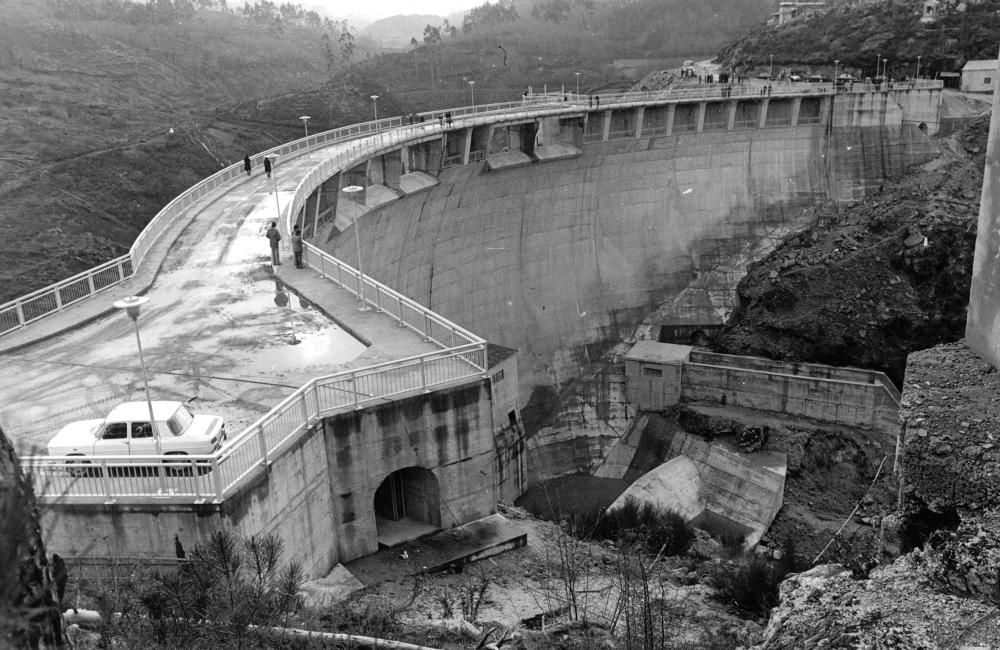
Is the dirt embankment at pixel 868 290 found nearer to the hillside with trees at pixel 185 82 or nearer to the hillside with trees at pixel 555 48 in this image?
the hillside with trees at pixel 185 82

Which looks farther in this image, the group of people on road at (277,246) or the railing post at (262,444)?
the group of people on road at (277,246)

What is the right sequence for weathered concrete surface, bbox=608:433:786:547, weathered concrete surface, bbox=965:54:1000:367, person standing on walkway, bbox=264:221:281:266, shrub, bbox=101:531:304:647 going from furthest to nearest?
1. weathered concrete surface, bbox=608:433:786:547
2. person standing on walkway, bbox=264:221:281:266
3. weathered concrete surface, bbox=965:54:1000:367
4. shrub, bbox=101:531:304:647

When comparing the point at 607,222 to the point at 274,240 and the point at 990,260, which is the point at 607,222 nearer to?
the point at 274,240

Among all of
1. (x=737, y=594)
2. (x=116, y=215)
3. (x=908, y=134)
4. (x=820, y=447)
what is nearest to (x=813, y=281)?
(x=820, y=447)

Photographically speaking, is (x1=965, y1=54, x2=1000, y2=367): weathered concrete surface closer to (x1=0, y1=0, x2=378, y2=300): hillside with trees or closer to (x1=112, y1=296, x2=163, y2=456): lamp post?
(x1=112, y1=296, x2=163, y2=456): lamp post

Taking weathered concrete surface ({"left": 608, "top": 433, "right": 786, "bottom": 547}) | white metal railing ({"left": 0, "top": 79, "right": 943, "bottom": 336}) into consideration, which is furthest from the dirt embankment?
white metal railing ({"left": 0, "top": 79, "right": 943, "bottom": 336})

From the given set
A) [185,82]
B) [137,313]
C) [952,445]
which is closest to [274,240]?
[137,313]

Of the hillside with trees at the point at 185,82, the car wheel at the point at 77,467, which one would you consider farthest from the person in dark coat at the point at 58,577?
the hillside with trees at the point at 185,82
